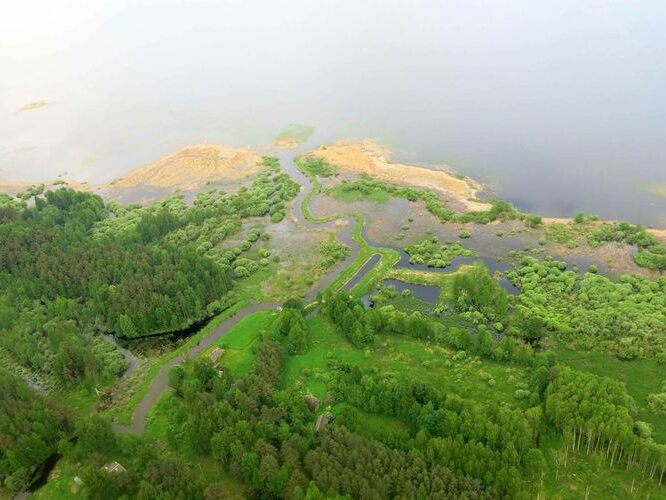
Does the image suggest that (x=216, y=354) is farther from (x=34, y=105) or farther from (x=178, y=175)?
(x=34, y=105)

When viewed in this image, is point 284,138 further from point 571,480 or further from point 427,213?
point 571,480

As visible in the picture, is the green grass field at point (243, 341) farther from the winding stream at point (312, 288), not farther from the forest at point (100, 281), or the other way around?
the forest at point (100, 281)

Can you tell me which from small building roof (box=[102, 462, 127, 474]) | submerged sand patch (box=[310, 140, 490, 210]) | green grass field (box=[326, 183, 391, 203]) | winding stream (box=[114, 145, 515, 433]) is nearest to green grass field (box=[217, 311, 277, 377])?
winding stream (box=[114, 145, 515, 433])

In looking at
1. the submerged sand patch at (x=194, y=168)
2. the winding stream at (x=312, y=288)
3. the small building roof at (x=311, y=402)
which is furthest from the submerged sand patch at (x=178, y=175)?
the small building roof at (x=311, y=402)

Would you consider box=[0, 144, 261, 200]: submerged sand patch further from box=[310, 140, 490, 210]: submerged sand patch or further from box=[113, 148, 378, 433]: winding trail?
box=[310, 140, 490, 210]: submerged sand patch

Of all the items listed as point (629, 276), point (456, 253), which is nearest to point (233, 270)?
point (456, 253)

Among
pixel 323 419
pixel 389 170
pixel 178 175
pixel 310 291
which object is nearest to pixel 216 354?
pixel 310 291
